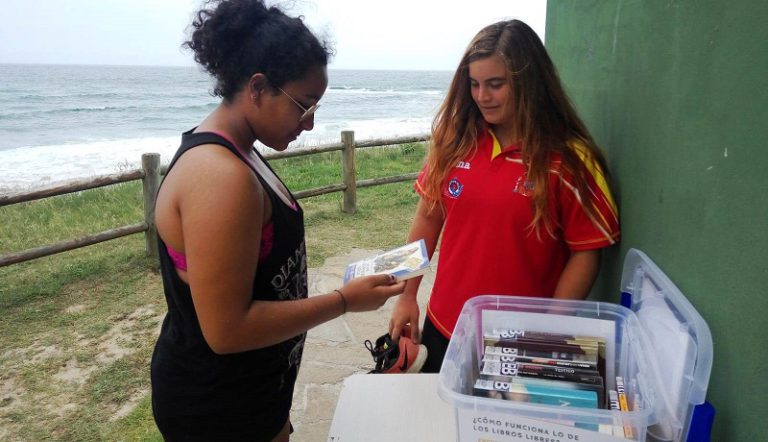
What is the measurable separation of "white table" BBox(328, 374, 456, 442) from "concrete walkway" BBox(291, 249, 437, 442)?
1.51m

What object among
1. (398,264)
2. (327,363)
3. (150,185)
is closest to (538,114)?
(398,264)

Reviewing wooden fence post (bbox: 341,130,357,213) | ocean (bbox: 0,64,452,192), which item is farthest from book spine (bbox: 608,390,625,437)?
ocean (bbox: 0,64,452,192)

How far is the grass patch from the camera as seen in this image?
328 centimetres

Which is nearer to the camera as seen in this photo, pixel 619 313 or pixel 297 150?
pixel 619 313

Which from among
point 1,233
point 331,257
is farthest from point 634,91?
point 1,233

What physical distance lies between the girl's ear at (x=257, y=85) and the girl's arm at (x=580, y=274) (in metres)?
1.04

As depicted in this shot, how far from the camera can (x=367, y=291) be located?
1.54 m

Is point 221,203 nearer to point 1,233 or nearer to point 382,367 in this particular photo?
point 382,367

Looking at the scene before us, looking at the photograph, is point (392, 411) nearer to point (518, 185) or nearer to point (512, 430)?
point (512, 430)

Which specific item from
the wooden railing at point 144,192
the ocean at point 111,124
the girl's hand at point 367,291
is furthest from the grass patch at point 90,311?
the ocean at point 111,124

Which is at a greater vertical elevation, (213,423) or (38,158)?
(213,423)

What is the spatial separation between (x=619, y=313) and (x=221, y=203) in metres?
0.96

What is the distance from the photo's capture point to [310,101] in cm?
139

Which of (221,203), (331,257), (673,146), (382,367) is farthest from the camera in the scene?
(331,257)
